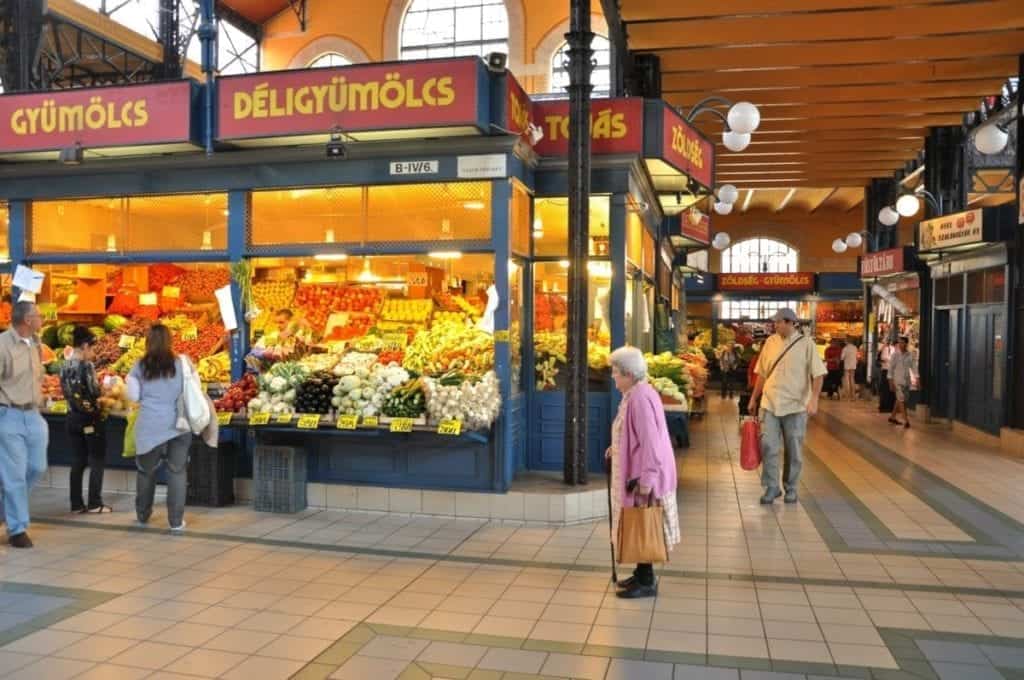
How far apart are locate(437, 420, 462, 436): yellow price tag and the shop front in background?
878cm

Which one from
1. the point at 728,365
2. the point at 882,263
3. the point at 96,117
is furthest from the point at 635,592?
the point at 728,365

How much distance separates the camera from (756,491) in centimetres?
833

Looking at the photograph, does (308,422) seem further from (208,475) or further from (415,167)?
(415,167)

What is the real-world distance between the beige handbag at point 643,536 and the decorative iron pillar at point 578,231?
7.50 feet

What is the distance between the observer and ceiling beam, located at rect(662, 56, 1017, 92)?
11.6 metres

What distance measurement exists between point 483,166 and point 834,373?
1570cm

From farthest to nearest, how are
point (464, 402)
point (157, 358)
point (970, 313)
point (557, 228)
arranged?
point (970, 313) → point (557, 228) → point (464, 402) → point (157, 358)

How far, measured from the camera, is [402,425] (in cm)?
654

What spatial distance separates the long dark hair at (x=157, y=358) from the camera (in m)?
6.37

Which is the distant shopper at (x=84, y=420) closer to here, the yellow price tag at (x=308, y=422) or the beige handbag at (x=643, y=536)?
the yellow price tag at (x=308, y=422)

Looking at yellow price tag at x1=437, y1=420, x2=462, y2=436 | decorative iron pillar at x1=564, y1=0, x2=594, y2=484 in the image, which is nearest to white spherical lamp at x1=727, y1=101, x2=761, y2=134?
decorative iron pillar at x1=564, y1=0, x2=594, y2=484

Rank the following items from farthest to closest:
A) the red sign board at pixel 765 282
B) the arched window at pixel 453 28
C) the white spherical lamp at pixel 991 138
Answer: the red sign board at pixel 765 282 < the arched window at pixel 453 28 < the white spherical lamp at pixel 991 138

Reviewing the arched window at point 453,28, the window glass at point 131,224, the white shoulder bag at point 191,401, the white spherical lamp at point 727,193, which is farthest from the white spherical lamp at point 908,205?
the white shoulder bag at point 191,401

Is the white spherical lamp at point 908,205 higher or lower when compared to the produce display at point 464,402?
higher
